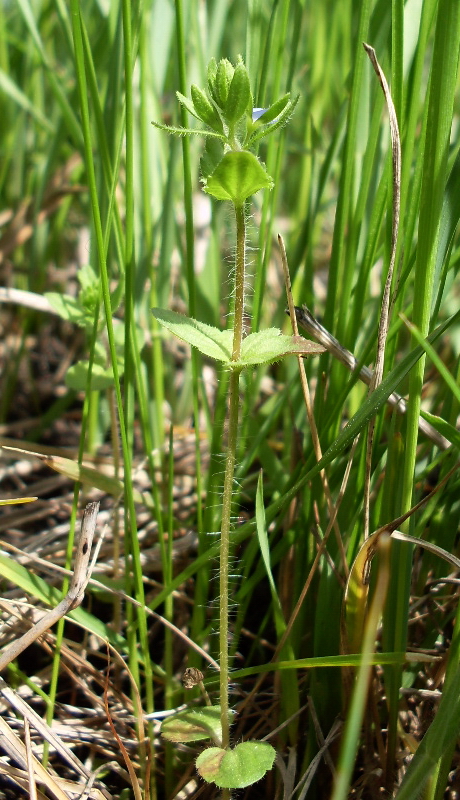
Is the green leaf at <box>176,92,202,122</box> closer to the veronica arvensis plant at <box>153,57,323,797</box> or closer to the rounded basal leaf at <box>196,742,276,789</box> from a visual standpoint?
the veronica arvensis plant at <box>153,57,323,797</box>

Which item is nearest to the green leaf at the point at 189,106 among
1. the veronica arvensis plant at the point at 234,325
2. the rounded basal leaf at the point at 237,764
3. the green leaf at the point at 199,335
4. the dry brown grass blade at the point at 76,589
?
→ the veronica arvensis plant at the point at 234,325

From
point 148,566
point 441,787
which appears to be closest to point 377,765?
point 441,787

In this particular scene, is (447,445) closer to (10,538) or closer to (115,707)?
(115,707)

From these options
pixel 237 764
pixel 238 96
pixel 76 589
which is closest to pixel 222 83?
pixel 238 96

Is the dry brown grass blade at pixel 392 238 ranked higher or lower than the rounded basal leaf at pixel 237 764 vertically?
higher

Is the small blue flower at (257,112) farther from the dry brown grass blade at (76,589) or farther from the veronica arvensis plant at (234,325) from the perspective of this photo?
the dry brown grass blade at (76,589)

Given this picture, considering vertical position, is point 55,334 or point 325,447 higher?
point 55,334

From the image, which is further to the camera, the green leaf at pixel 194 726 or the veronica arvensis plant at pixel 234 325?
the green leaf at pixel 194 726

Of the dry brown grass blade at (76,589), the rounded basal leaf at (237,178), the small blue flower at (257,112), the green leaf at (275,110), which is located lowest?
the dry brown grass blade at (76,589)
